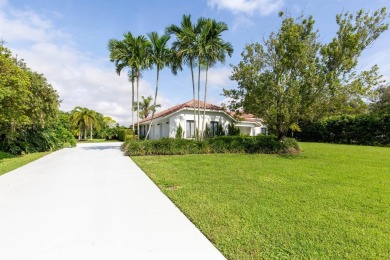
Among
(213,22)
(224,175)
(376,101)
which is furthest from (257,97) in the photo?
(376,101)

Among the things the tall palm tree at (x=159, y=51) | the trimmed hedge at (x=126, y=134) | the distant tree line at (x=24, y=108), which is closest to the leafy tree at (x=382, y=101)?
the tall palm tree at (x=159, y=51)

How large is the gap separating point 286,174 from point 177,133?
1285 cm

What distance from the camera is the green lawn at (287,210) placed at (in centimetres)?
328

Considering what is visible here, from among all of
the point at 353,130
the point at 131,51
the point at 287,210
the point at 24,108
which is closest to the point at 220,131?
the point at 131,51

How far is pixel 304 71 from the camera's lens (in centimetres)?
1323

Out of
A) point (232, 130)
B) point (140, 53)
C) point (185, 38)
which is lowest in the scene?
point (232, 130)

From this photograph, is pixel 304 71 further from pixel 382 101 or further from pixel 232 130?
pixel 382 101

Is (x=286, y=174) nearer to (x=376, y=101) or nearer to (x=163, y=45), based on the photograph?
(x=163, y=45)

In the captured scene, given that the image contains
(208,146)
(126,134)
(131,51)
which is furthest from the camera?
(126,134)

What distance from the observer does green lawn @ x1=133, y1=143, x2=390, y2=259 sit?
10.8 ft

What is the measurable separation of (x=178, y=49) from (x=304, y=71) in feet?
29.6

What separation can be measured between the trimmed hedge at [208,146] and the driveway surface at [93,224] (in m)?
7.02

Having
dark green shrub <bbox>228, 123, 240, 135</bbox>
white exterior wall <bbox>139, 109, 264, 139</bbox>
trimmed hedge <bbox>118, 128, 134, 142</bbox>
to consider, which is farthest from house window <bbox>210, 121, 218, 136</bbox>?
trimmed hedge <bbox>118, 128, 134, 142</bbox>

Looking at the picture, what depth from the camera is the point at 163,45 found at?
1764 centimetres
